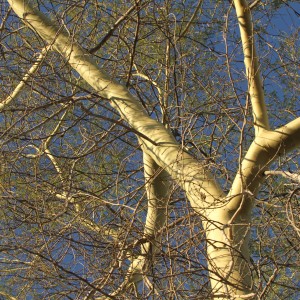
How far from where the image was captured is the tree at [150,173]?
357cm

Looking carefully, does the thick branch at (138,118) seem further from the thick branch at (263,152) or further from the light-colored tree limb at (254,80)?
the light-colored tree limb at (254,80)

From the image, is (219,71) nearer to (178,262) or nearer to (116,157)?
(116,157)

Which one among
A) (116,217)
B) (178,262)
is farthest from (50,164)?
(178,262)

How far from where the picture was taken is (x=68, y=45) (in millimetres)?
4391

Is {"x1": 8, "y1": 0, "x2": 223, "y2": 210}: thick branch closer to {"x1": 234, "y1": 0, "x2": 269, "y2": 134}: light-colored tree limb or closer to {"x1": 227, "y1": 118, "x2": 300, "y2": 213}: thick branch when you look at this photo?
{"x1": 227, "y1": 118, "x2": 300, "y2": 213}: thick branch

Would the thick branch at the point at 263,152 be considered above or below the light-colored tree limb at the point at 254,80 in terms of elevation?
below

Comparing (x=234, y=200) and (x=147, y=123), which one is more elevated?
(x=147, y=123)

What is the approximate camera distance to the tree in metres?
3.57

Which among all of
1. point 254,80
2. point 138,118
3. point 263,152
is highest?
point 138,118

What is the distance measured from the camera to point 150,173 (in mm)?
4551

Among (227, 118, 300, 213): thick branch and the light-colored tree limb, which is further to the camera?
the light-colored tree limb

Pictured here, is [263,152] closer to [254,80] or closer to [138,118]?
[254,80]

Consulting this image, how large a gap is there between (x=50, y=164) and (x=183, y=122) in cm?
139

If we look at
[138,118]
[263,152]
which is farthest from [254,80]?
[138,118]
